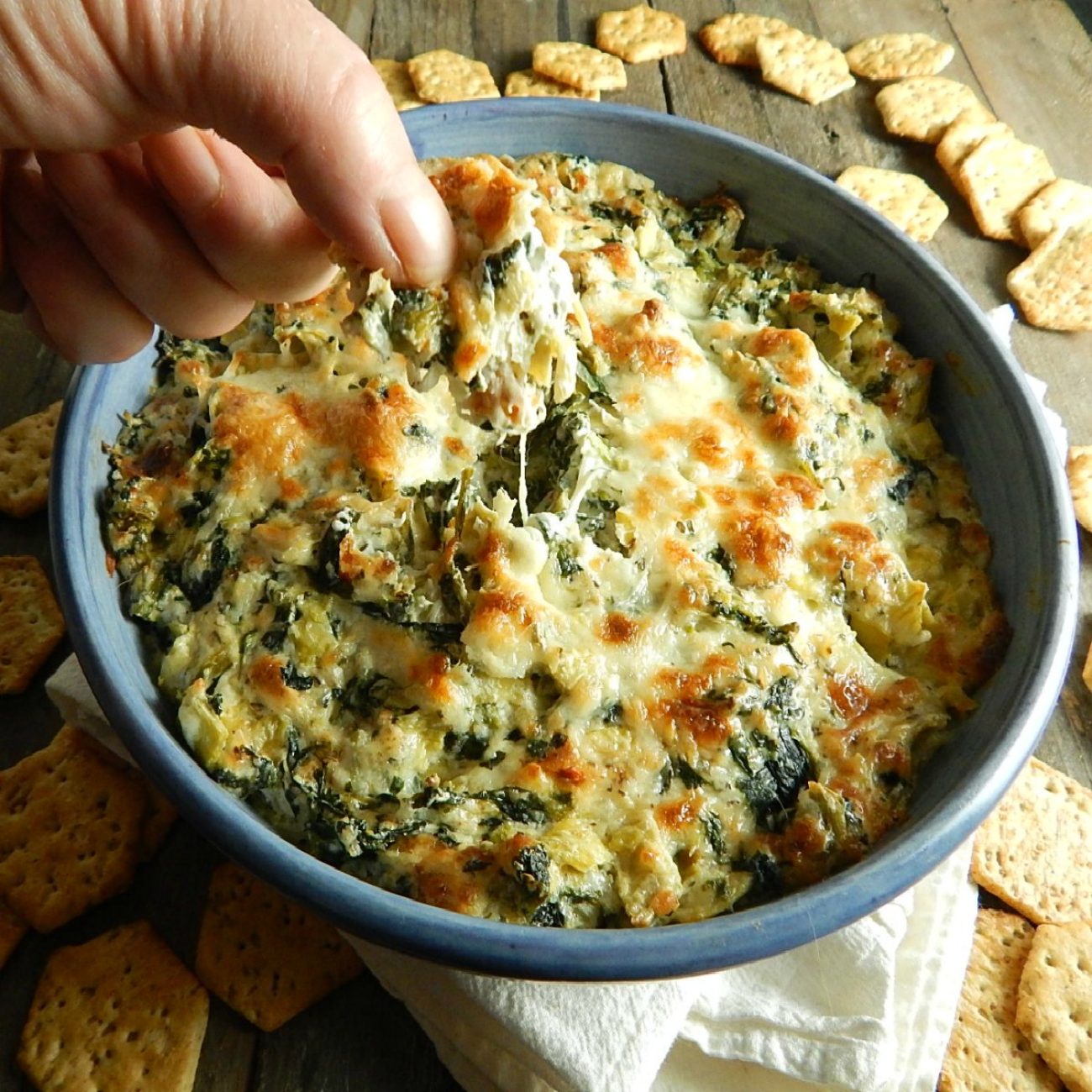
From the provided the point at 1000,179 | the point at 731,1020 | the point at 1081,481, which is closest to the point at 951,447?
the point at 1081,481

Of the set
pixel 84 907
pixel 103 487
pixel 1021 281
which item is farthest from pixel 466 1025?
pixel 1021 281

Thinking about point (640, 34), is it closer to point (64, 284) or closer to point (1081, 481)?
point (1081, 481)

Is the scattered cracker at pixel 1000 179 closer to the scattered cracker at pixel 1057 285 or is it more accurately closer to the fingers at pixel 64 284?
the scattered cracker at pixel 1057 285

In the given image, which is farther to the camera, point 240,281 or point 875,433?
point 875,433

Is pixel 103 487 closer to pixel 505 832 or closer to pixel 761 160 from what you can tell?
pixel 505 832

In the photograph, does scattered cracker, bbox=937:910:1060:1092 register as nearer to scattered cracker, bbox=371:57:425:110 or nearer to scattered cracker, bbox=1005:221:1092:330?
scattered cracker, bbox=1005:221:1092:330

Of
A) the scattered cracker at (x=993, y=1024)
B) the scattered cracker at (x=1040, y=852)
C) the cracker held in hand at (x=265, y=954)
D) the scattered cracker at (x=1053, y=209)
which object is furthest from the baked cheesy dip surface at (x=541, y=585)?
the scattered cracker at (x=1053, y=209)
